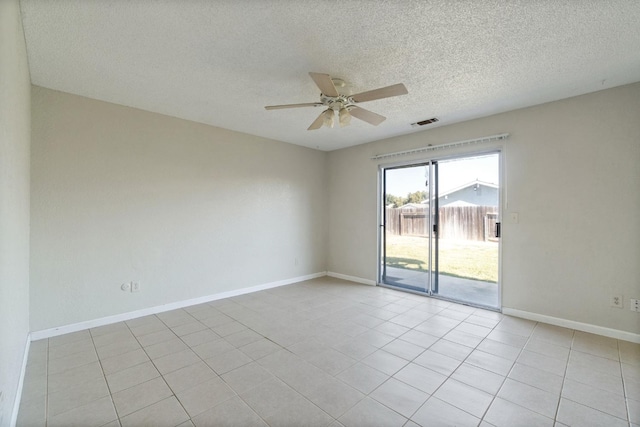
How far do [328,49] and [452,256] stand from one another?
3.39 m

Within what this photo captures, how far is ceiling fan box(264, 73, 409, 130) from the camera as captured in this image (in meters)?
2.16

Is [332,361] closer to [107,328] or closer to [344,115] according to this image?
[344,115]

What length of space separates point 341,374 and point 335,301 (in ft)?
5.96

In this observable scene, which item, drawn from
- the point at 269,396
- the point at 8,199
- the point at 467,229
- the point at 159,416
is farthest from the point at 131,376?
the point at 467,229

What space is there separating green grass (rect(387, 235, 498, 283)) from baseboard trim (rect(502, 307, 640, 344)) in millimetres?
466

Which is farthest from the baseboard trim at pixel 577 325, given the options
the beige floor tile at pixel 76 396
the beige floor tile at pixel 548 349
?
the beige floor tile at pixel 76 396

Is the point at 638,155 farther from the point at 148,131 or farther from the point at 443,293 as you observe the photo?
the point at 148,131

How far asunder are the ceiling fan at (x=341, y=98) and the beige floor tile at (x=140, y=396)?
2.39 meters

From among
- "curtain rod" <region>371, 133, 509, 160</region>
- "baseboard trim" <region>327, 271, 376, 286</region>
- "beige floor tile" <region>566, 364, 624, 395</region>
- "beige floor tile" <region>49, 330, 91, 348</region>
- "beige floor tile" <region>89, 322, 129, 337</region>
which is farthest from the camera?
"baseboard trim" <region>327, 271, 376, 286</region>

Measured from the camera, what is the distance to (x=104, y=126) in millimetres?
3119

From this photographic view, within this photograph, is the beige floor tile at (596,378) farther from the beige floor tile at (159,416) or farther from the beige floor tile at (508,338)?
the beige floor tile at (159,416)

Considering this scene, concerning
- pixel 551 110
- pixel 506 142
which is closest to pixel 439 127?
pixel 506 142

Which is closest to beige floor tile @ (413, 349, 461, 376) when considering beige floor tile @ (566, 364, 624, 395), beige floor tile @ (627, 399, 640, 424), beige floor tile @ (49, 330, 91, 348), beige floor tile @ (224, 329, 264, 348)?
beige floor tile @ (566, 364, 624, 395)

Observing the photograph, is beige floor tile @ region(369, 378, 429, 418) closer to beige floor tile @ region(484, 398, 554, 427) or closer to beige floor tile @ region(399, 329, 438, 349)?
beige floor tile @ region(484, 398, 554, 427)
